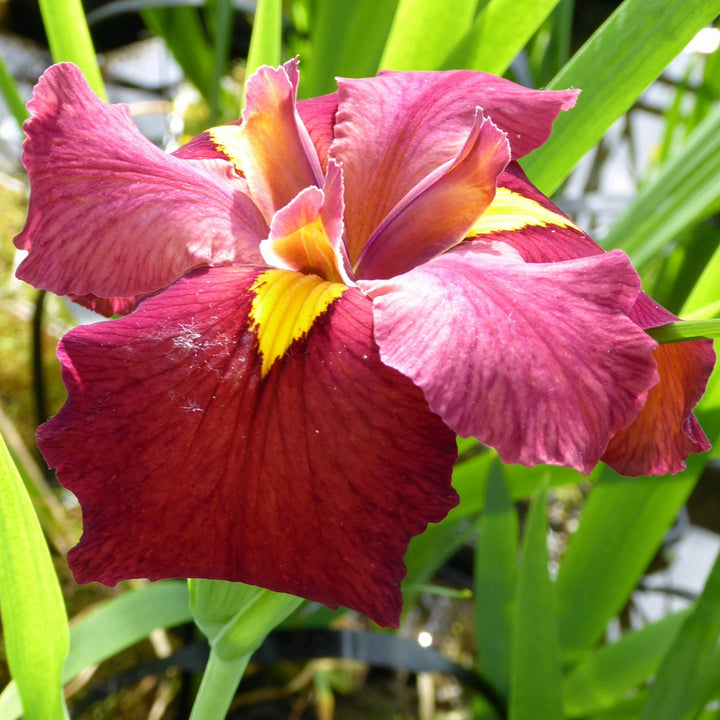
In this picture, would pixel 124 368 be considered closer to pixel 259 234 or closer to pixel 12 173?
pixel 259 234

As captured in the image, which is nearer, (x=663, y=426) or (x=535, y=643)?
(x=663, y=426)

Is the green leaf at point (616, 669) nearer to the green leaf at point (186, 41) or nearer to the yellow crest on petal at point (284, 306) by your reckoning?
the yellow crest on petal at point (284, 306)

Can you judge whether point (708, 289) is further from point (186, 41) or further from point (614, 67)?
point (186, 41)

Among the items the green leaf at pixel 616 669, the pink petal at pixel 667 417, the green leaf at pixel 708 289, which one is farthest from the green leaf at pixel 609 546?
the pink petal at pixel 667 417

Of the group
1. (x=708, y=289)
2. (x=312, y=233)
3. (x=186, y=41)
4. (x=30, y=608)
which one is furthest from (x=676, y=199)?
(x=186, y=41)

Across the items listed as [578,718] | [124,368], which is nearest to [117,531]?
[124,368]

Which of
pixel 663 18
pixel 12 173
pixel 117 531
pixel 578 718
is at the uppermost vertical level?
pixel 663 18
